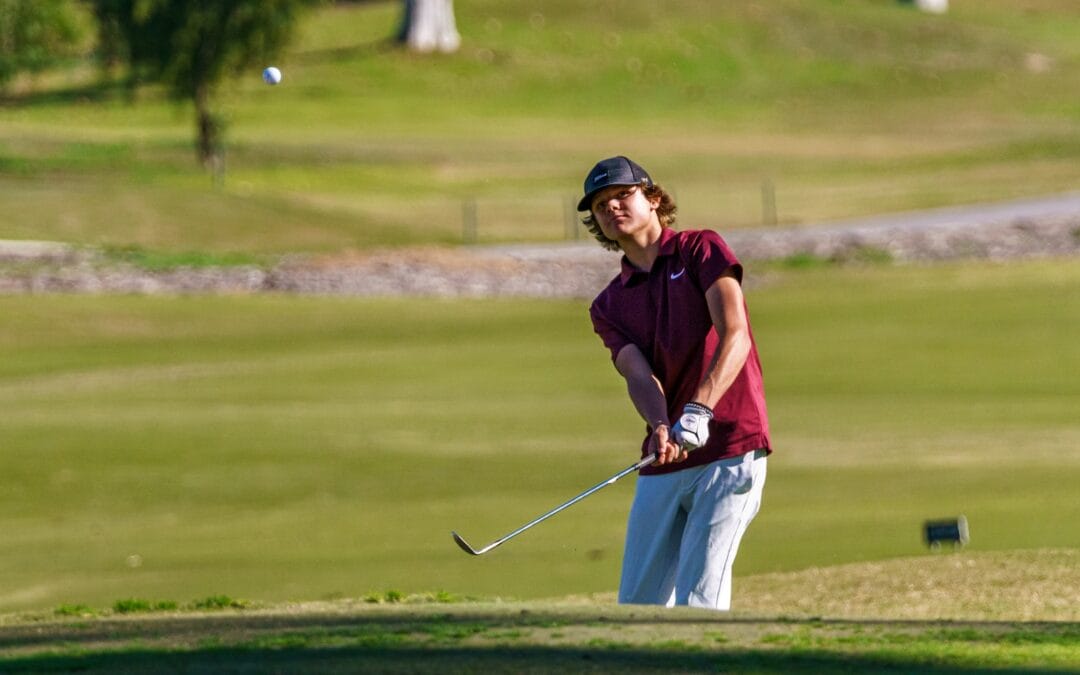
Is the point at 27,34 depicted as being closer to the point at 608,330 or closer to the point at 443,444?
the point at 443,444

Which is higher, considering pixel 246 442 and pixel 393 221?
pixel 393 221

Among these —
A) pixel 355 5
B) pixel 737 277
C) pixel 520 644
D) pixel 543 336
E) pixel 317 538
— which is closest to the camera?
pixel 520 644

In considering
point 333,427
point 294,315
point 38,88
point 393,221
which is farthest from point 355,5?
point 333,427

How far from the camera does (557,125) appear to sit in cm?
7188

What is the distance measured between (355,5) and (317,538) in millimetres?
89937

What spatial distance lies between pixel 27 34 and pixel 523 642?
5710 cm

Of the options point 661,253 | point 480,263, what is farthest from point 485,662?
point 480,263

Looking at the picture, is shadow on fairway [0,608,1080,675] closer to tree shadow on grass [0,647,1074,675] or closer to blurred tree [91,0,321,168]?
tree shadow on grass [0,647,1074,675]

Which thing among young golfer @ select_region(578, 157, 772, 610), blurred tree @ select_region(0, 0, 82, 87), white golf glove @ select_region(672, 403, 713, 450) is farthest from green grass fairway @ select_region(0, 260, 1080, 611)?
blurred tree @ select_region(0, 0, 82, 87)

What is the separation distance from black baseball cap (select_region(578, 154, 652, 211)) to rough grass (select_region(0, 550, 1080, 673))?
1.40 meters

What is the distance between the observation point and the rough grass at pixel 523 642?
18.7 ft

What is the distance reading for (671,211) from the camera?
23.8 feet

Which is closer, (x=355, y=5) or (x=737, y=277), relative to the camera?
(x=737, y=277)

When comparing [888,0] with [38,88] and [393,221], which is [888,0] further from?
[393,221]
